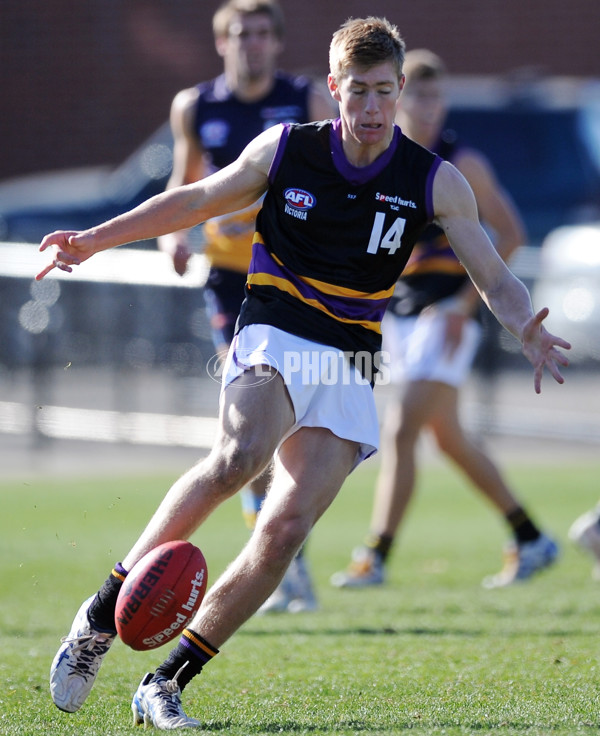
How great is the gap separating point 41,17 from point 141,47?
1.73 metres

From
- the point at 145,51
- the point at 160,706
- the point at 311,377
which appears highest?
the point at 145,51

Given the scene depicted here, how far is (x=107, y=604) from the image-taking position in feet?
13.4

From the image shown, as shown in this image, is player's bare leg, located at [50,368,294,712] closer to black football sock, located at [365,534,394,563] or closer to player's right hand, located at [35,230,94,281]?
player's right hand, located at [35,230,94,281]

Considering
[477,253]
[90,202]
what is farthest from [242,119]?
[90,202]

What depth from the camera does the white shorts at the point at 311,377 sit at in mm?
4113

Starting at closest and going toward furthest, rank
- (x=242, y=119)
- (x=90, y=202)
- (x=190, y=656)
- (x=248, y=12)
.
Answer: (x=190, y=656) < (x=248, y=12) < (x=242, y=119) < (x=90, y=202)

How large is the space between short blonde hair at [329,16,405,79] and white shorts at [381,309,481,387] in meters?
3.13

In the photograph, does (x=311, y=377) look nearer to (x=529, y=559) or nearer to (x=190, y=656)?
(x=190, y=656)

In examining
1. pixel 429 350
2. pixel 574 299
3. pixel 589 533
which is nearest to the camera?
pixel 589 533

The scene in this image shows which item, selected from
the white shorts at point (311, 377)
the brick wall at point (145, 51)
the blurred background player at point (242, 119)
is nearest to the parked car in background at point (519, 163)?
the brick wall at point (145, 51)

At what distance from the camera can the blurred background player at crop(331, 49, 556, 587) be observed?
23.1 ft

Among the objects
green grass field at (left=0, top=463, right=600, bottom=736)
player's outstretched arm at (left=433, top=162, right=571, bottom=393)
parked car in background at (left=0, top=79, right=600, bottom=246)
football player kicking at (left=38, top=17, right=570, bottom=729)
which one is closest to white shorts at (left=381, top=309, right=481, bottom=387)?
green grass field at (left=0, top=463, right=600, bottom=736)

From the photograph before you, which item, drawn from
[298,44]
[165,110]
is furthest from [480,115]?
[165,110]

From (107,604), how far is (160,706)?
0.40 metres
